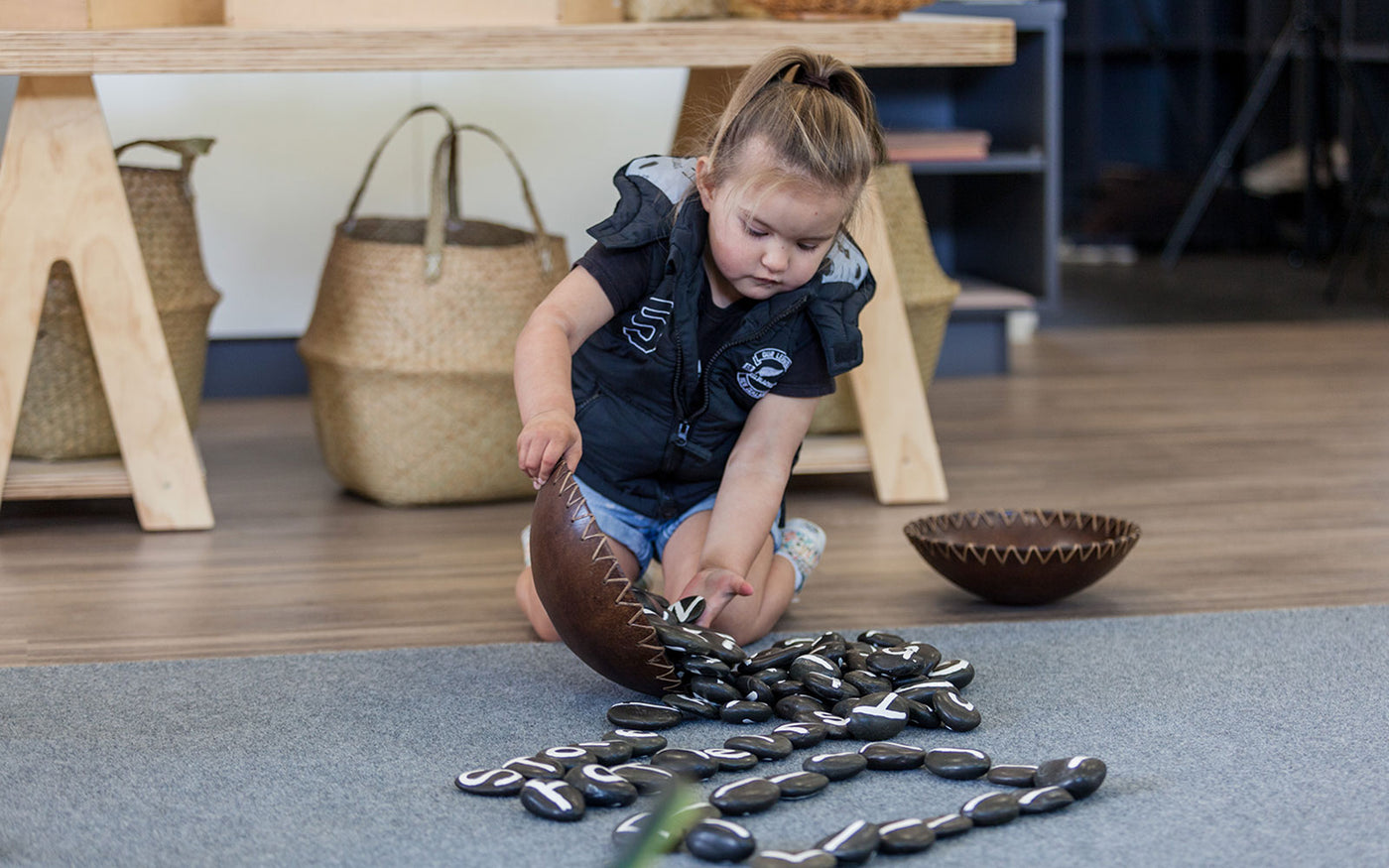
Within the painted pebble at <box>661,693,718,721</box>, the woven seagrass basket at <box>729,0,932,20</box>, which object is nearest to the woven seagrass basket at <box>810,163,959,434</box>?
the woven seagrass basket at <box>729,0,932,20</box>

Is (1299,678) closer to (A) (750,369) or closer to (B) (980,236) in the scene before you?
(A) (750,369)

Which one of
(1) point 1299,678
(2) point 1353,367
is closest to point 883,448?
(1) point 1299,678

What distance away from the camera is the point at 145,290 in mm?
1949

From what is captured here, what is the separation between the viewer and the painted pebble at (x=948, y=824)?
1029 mm

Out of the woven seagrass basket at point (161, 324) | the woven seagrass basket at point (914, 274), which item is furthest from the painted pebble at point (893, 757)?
the woven seagrass basket at point (161, 324)

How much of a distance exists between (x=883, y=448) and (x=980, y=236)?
1534 millimetres

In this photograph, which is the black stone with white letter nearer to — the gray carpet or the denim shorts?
the gray carpet

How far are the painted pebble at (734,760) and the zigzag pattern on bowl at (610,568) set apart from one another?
128 millimetres

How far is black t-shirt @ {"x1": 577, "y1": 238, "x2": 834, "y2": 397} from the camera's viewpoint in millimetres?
1452

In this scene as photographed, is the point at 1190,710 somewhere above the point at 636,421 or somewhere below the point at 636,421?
below

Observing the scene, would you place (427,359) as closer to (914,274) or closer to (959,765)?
(914,274)

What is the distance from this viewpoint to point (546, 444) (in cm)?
121

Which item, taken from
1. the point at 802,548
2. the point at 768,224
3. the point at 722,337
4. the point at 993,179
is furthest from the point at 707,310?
the point at 993,179

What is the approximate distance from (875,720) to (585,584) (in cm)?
26
